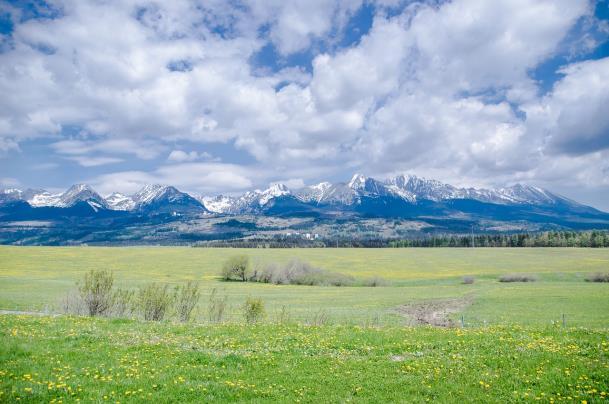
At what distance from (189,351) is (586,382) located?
13783mm

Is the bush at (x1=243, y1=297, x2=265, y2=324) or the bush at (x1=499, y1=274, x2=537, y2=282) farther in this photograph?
the bush at (x1=499, y1=274, x2=537, y2=282)

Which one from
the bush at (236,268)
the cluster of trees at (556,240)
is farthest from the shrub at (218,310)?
the cluster of trees at (556,240)

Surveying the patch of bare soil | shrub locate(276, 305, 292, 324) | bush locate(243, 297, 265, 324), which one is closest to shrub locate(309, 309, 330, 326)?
shrub locate(276, 305, 292, 324)

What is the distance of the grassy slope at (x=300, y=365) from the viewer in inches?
443

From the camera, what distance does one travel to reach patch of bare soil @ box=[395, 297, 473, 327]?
42.6 metres

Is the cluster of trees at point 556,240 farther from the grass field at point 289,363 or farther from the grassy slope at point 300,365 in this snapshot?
the grassy slope at point 300,365

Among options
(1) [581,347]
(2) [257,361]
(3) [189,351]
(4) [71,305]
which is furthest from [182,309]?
(1) [581,347]

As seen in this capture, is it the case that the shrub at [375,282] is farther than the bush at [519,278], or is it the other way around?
the shrub at [375,282]

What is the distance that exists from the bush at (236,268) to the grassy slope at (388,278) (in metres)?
3.75

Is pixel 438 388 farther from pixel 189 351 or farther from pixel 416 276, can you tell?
pixel 416 276

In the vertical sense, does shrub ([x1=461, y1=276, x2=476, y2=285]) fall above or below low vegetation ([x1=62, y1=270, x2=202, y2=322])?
below

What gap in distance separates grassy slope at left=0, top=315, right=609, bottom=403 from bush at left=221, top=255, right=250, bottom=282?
259ft

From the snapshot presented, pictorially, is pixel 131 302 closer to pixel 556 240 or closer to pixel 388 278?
pixel 388 278

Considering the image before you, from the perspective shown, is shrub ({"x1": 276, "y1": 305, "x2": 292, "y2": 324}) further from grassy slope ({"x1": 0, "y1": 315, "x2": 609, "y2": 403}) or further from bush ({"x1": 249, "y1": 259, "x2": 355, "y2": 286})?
bush ({"x1": 249, "y1": 259, "x2": 355, "y2": 286})
